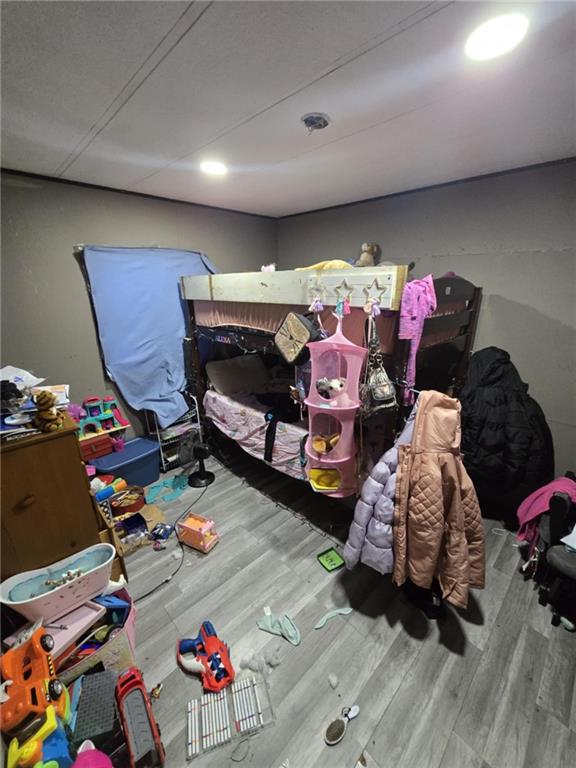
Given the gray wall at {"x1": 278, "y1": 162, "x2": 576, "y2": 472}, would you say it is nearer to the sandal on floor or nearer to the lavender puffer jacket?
the lavender puffer jacket

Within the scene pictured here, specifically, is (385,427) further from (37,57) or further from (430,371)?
(37,57)

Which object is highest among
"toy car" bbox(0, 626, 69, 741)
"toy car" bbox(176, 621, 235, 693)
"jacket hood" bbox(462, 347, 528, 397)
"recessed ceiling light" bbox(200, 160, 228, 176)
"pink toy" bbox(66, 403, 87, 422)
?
"recessed ceiling light" bbox(200, 160, 228, 176)

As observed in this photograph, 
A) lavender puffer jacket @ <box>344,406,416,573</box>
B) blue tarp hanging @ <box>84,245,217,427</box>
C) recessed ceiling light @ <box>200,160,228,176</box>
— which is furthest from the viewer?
blue tarp hanging @ <box>84,245,217,427</box>

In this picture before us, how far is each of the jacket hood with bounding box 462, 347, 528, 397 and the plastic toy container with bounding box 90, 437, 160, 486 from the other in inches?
108

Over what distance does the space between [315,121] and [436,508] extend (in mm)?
1891

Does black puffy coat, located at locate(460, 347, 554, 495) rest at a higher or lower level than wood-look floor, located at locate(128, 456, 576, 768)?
higher

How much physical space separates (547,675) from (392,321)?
6.05ft

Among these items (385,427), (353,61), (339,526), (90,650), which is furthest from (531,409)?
(90,650)

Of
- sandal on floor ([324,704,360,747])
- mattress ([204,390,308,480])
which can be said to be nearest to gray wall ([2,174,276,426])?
mattress ([204,390,308,480])

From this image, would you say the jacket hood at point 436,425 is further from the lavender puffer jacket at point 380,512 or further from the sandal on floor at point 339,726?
the sandal on floor at point 339,726

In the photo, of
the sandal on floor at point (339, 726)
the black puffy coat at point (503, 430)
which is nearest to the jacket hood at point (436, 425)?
the black puffy coat at point (503, 430)

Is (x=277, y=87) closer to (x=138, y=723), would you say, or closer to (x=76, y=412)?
(x=138, y=723)

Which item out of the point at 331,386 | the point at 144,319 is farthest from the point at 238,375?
the point at 331,386

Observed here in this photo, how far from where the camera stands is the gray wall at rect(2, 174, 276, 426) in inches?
83.9
